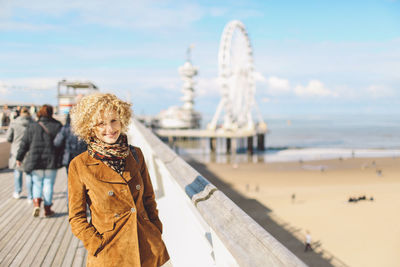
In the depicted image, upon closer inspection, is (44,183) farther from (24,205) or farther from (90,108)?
(90,108)

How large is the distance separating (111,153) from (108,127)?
0.14 meters

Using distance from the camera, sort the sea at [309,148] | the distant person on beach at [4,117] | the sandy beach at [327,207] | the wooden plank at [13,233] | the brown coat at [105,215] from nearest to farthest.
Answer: the brown coat at [105,215]
the wooden plank at [13,233]
the sandy beach at [327,207]
the distant person on beach at [4,117]
the sea at [309,148]

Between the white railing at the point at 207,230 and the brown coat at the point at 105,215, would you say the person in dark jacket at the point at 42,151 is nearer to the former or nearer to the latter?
the white railing at the point at 207,230

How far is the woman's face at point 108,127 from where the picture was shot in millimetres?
1621

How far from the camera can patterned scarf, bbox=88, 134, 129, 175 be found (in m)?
1.57

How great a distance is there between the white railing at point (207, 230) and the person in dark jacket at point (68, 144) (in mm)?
1219

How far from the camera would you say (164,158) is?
280 centimetres

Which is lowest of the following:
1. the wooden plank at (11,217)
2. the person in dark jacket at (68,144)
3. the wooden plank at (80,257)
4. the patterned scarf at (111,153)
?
the wooden plank at (11,217)

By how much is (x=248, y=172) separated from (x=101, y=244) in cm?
2539

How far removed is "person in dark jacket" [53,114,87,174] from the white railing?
1219 mm

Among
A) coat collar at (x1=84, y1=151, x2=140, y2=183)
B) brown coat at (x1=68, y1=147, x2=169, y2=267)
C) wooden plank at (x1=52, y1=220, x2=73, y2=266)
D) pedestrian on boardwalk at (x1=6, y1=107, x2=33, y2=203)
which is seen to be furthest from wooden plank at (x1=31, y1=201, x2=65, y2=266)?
coat collar at (x1=84, y1=151, x2=140, y2=183)

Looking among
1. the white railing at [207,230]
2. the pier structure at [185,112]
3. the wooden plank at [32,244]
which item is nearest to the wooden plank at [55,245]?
the wooden plank at [32,244]

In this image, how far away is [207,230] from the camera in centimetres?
186

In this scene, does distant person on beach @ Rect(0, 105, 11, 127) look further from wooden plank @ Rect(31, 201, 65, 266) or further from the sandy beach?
the sandy beach
